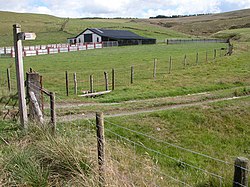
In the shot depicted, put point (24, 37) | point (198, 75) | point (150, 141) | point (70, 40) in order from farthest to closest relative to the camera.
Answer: point (70, 40) → point (198, 75) → point (150, 141) → point (24, 37)

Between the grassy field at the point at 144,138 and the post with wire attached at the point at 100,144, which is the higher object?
the post with wire attached at the point at 100,144

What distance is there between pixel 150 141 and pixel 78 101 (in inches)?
221

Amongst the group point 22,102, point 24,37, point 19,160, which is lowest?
point 19,160

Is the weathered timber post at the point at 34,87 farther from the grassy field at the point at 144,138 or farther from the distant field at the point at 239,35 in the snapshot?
the distant field at the point at 239,35

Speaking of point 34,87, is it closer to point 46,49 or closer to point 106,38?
point 46,49

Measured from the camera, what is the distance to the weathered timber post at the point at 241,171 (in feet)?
10.6

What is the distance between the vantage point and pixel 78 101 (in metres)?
14.7

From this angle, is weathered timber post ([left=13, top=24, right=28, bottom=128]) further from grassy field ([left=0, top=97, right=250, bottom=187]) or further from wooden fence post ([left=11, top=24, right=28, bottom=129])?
grassy field ([left=0, top=97, right=250, bottom=187])

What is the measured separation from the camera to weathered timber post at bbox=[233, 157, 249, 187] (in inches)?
128

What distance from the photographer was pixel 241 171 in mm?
3285

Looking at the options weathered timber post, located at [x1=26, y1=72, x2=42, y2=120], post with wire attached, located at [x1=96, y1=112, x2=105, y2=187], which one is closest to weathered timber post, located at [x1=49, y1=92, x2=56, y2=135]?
weathered timber post, located at [x1=26, y1=72, x2=42, y2=120]

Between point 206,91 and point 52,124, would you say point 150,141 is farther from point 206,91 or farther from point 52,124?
point 206,91

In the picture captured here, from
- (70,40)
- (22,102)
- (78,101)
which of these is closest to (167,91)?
(78,101)

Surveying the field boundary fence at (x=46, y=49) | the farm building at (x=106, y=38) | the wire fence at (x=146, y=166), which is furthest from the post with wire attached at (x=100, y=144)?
the farm building at (x=106, y=38)
